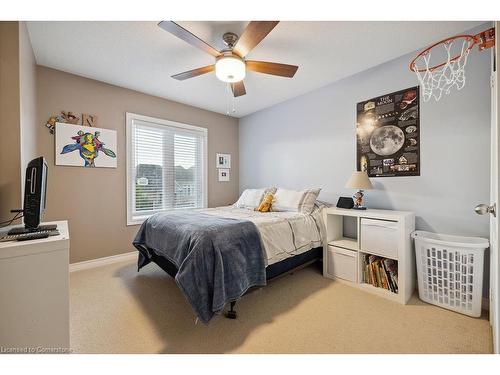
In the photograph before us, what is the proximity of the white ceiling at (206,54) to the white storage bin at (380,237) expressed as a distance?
1730mm

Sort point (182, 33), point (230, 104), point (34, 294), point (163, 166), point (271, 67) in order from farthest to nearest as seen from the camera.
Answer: point (230, 104) → point (163, 166) → point (271, 67) → point (182, 33) → point (34, 294)

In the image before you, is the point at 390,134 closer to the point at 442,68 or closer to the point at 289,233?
the point at 442,68

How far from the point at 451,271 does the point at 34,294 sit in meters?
2.81

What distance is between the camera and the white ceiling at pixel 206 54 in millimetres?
1824

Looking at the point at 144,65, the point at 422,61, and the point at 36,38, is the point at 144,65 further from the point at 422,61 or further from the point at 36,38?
the point at 422,61

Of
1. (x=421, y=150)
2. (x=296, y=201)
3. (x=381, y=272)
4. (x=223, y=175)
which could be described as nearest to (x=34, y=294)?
(x=296, y=201)

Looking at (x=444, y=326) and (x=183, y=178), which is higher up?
(x=183, y=178)

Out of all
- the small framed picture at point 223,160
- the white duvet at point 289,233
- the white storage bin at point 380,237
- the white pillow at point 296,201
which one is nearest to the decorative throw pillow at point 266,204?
the white pillow at point 296,201

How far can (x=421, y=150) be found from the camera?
216 centimetres

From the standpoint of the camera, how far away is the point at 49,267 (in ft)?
3.40

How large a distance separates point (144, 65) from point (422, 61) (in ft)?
9.72

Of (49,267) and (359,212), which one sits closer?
(49,267)

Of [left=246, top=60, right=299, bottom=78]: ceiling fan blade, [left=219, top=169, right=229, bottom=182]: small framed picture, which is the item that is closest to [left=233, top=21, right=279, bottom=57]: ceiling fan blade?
[left=246, top=60, right=299, bottom=78]: ceiling fan blade
